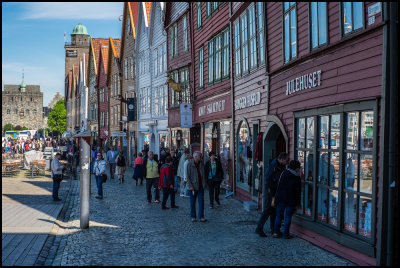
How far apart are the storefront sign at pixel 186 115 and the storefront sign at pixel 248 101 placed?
22.6ft

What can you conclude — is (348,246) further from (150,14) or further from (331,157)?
(150,14)

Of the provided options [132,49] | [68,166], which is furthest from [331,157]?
[132,49]

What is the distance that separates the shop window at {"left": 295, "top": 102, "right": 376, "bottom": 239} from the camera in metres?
8.98

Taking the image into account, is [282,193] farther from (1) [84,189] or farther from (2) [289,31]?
(1) [84,189]

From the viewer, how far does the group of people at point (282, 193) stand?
10.9 metres

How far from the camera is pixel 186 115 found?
2608 centimetres

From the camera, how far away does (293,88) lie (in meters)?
12.7

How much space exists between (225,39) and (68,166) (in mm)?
17491

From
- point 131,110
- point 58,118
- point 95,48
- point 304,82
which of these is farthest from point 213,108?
point 58,118

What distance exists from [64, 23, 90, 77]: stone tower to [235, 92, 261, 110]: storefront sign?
8756 centimetres

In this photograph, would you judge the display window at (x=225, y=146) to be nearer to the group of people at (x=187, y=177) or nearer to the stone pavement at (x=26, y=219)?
the group of people at (x=187, y=177)

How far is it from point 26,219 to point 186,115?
42.5 ft

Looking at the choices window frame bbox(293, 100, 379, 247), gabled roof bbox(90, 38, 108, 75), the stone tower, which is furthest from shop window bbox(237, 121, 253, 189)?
the stone tower

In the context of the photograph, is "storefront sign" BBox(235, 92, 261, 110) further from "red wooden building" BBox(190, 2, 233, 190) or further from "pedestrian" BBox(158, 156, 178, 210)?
"pedestrian" BBox(158, 156, 178, 210)
